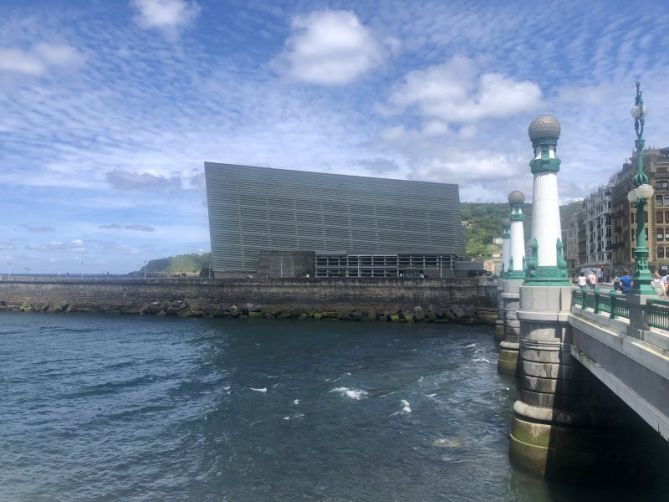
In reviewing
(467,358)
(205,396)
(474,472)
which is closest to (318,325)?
(467,358)

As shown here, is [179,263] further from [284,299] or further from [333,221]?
[284,299]

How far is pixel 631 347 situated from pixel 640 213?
6.91 feet

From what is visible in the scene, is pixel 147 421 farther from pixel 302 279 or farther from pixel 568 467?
pixel 302 279

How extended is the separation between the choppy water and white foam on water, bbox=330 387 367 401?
84 millimetres

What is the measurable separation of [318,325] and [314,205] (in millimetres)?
32327

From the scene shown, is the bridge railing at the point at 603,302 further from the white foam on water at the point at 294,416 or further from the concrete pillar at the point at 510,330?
the concrete pillar at the point at 510,330

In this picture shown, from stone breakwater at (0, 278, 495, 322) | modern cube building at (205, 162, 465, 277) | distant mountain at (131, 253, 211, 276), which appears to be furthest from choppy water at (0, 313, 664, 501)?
distant mountain at (131, 253, 211, 276)

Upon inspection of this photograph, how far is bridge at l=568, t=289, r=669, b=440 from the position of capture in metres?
7.83

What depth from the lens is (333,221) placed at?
3216 inches

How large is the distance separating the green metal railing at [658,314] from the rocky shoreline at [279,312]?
4501cm

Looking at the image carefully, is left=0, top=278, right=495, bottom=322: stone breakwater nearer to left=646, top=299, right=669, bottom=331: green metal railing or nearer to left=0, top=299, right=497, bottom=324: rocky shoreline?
left=0, top=299, right=497, bottom=324: rocky shoreline

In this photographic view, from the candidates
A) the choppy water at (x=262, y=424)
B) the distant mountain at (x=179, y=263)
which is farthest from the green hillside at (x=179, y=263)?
the choppy water at (x=262, y=424)

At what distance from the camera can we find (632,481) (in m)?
12.9

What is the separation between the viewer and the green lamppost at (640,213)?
8992 millimetres
